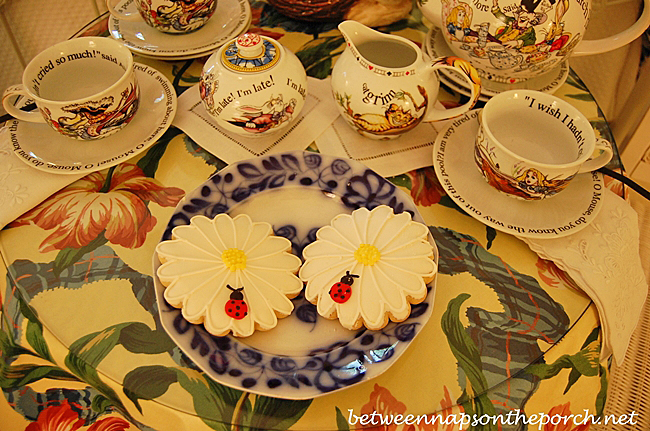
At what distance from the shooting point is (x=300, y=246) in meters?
0.65

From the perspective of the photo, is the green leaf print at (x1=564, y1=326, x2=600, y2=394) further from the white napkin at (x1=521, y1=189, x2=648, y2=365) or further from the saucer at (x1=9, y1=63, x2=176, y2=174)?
the saucer at (x1=9, y1=63, x2=176, y2=174)

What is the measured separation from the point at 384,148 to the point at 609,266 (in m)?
0.35

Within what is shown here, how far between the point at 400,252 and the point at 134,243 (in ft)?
1.16

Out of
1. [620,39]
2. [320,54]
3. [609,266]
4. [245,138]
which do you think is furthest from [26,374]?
[620,39]

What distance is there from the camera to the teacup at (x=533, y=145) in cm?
63

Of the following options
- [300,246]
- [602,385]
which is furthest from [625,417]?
[300,246]

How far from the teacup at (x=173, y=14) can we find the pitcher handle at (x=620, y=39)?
614 mm

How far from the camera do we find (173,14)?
2.74ft

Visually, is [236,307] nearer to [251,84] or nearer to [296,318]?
[296,318]

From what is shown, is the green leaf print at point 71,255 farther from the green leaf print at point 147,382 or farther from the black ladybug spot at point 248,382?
the black ladybug spot at point 248,382

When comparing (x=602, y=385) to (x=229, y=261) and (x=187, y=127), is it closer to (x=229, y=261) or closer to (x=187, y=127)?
(x=229, y=261)

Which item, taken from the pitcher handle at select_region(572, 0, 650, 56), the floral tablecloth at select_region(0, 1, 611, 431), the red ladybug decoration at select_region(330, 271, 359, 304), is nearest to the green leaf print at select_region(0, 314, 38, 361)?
the floral tablecloth at select_region(0, 1, 611, 431)

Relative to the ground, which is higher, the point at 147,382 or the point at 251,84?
the point at 251,84

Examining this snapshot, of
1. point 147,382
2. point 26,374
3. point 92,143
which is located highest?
point 92,143
